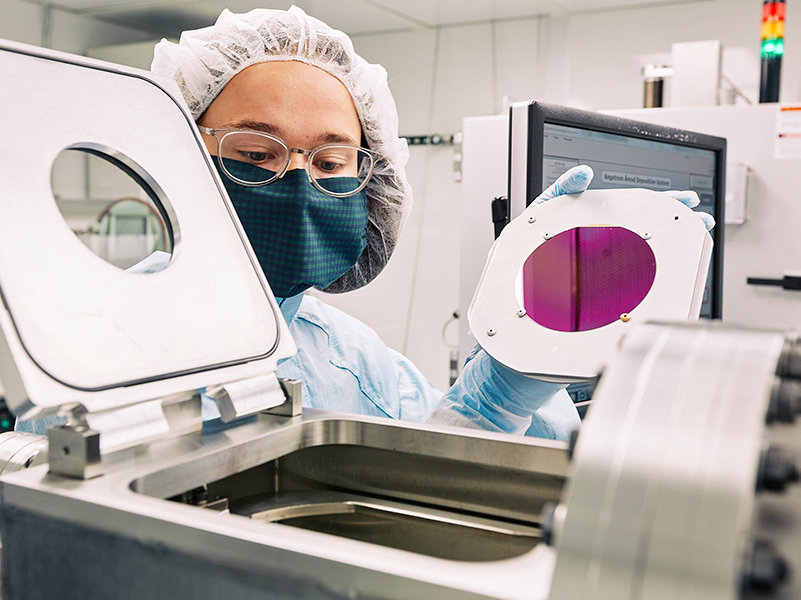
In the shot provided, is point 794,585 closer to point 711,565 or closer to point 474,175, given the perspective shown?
point 711,565

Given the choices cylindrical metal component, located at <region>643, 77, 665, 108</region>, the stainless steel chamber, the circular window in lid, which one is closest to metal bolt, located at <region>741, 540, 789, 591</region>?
the stainless steel chamber

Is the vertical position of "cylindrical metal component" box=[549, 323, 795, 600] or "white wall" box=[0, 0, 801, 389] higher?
"white wall" box=[0, 0, 801, 389]

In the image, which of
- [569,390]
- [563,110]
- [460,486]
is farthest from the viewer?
[569,390]

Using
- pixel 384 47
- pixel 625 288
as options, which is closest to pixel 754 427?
pixel 625 288

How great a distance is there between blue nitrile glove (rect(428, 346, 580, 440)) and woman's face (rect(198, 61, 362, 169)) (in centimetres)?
38

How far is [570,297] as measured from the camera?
74 centimetres

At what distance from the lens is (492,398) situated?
2.79 ft

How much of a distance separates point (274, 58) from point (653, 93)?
2.00 meters

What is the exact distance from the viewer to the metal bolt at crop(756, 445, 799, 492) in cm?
22

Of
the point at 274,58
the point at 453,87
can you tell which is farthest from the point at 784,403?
the point at 453,87

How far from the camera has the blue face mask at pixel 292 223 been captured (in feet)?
3.08

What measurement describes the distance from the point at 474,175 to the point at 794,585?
72.6 inches

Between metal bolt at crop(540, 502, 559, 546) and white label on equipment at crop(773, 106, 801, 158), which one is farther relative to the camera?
white label on equipment at crop(773, 106, 801, 158)

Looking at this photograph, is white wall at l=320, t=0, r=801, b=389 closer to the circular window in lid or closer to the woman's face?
the circular window in lid
